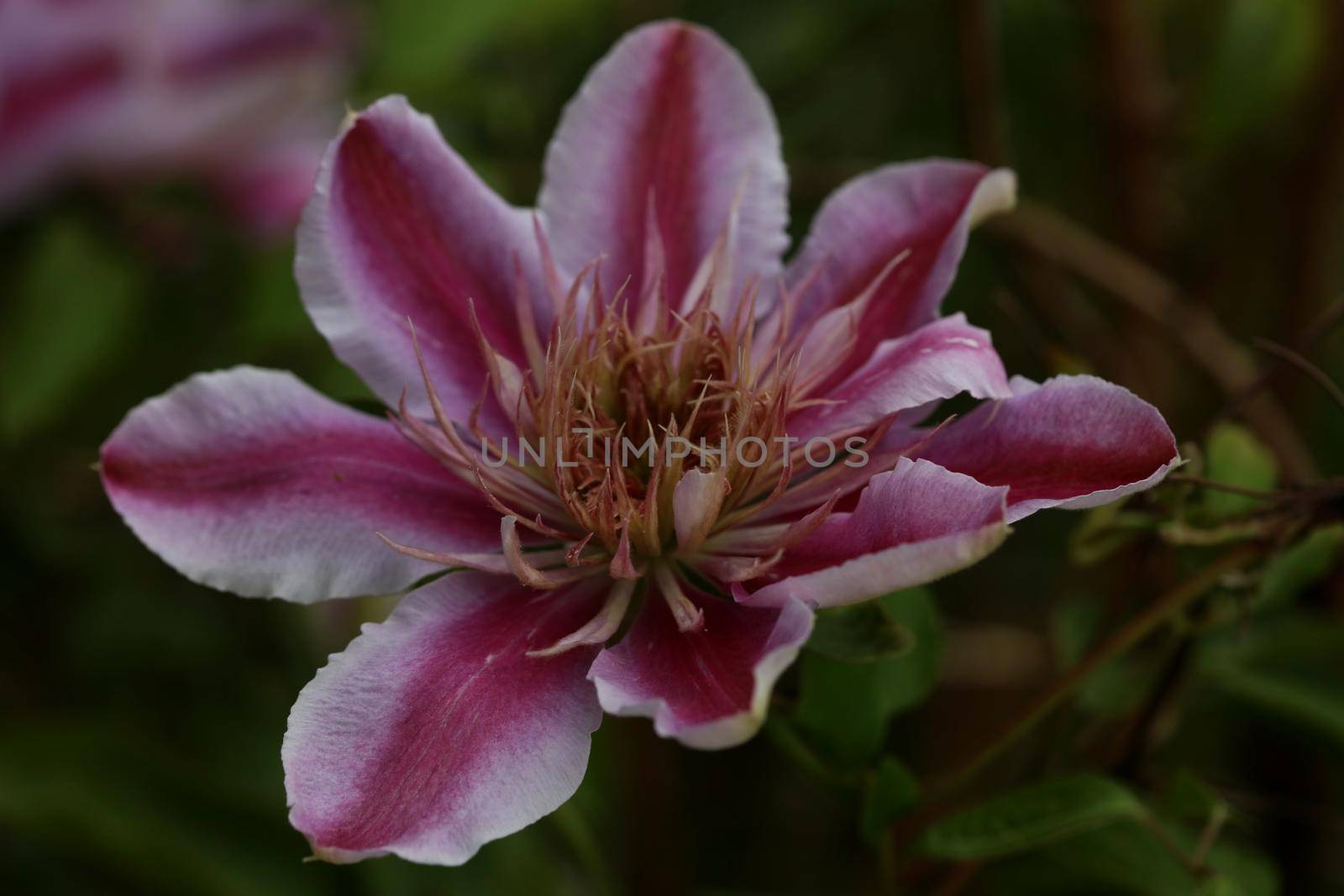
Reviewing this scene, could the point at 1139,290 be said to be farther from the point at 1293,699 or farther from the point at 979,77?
the point at 1293,699

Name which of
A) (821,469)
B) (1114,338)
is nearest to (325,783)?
(821,469)

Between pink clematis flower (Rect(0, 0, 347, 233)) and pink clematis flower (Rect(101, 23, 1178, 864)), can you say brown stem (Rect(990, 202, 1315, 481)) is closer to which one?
pink clematis flower (Rect(101, 23, 1178, 864))

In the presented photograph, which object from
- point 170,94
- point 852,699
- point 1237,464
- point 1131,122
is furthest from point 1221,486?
point 170,94

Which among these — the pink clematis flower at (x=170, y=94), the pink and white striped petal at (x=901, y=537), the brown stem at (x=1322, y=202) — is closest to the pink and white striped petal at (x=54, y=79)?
the pink clematis flower at (x=170, y=94)

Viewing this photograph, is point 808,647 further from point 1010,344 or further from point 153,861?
point 1010,344

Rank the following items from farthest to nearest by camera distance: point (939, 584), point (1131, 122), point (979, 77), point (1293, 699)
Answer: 1. point (939, 584)
2. point (1131, 122)
3. point (979, 77)
4. point (1293, 699)

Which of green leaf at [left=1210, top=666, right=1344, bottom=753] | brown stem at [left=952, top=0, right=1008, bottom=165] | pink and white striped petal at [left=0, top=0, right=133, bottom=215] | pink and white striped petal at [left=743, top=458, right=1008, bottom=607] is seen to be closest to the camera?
pink and white striped petal at [left=743, top=458, right=1008, bottom=607]

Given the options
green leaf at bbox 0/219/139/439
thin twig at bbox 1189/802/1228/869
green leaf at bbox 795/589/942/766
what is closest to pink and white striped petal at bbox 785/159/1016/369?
green leaf at bbox 795/589/942/766
